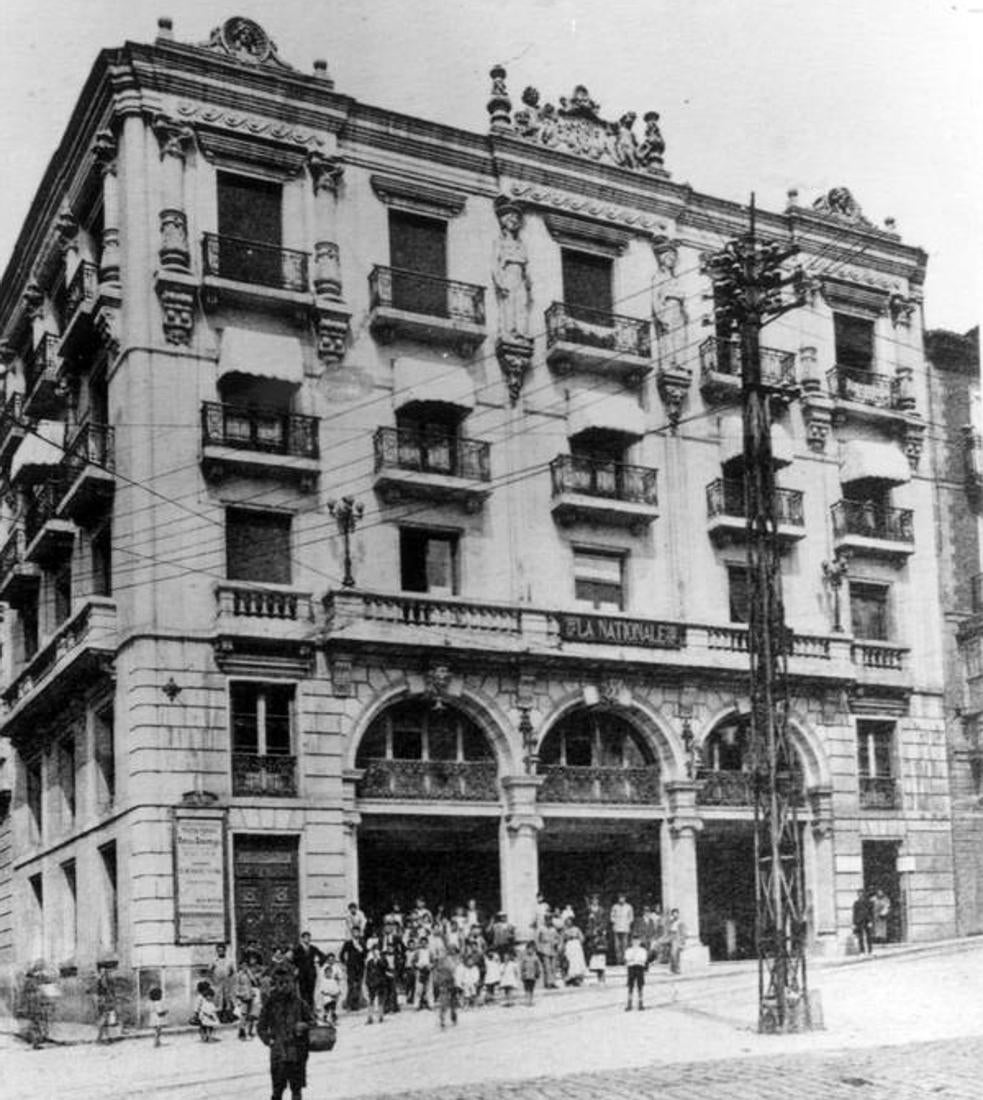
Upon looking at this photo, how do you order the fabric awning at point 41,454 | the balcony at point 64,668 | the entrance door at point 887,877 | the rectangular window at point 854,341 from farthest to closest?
the rectangular window at point 854,341
the entrance door at point 887,877
the fabric awning at point 41,454
the balcony at point 64,668

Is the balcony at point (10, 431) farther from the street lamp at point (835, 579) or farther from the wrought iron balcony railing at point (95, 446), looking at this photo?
the street lamp at point (835, 579)

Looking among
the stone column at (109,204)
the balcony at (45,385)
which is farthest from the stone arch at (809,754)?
the balcony at (45,385)

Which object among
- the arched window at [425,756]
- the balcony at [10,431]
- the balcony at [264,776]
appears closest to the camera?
the balcony at [264,776]

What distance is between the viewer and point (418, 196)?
102 feet

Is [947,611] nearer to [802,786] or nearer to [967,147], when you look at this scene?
[802,786]

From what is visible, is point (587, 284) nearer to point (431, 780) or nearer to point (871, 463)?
point (871, 463)

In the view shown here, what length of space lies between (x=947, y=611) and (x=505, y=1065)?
21622 millimetres

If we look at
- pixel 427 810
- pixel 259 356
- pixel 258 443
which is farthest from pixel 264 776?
pixel 259 356

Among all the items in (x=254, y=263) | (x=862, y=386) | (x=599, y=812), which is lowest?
(x=599, y=812)

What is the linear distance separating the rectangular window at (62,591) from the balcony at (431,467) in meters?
7.43

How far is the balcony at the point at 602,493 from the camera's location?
31.5 metres

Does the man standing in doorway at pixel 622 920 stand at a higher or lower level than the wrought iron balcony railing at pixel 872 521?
lower

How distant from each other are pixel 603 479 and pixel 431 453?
4.00m

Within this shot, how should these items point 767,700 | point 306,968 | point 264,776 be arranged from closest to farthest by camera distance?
point 767,700 → point 306,968 → point 264,776
